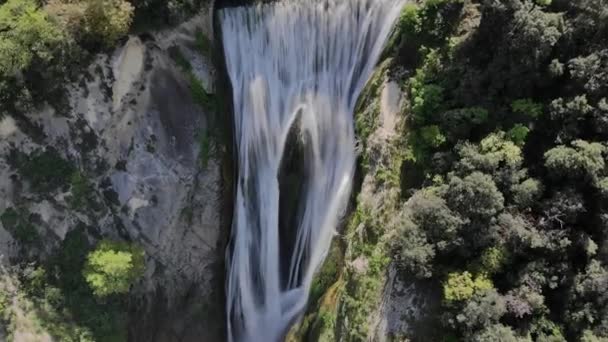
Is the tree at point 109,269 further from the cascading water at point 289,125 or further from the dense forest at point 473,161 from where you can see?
the cascading water at point 289,125

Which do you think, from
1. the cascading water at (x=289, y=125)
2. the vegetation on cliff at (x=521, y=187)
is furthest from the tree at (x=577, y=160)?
the cascading water at (x=289, y=125)

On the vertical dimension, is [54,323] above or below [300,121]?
below

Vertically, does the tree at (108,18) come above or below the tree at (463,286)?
above

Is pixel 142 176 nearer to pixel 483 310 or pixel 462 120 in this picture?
pixel 462 120

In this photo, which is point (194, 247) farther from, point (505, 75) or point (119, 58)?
point (505, 75)

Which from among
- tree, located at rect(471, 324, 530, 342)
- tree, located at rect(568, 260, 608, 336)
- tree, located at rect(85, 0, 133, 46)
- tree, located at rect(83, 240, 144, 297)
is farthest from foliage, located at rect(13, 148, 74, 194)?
tree, located at rect(568, 260, 608, 336)

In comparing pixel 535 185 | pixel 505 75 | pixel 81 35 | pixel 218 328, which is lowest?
pixel 218 328

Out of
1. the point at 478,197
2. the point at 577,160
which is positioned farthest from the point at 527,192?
the point at 577,160

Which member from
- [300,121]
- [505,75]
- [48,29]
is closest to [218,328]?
[300,121]
